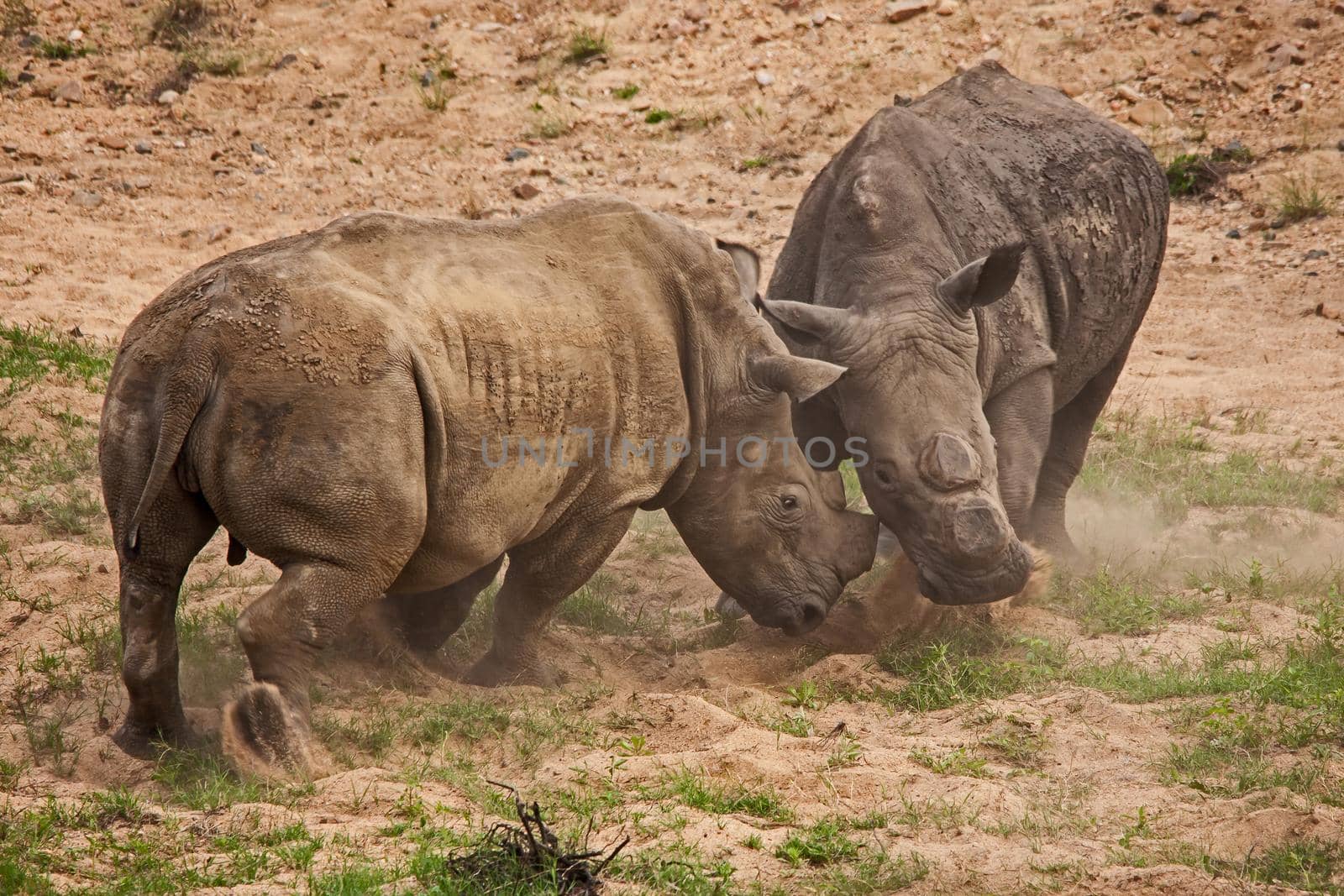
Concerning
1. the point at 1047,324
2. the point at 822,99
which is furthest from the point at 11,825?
the point at 822,99

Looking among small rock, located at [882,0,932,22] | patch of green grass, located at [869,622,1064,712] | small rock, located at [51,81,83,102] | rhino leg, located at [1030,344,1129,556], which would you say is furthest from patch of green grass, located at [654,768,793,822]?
small rock, located at [51,81,83,102]

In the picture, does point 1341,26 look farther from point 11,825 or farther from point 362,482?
point 11,825

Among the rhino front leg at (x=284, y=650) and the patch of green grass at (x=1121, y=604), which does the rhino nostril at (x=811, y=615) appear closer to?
the patch of green grass at (x=1121, y=604)

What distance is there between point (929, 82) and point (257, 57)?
5975mm

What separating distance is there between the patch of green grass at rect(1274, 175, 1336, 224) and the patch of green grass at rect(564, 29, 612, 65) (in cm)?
580

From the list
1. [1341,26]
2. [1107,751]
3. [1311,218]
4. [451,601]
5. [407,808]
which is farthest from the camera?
[1341,26]

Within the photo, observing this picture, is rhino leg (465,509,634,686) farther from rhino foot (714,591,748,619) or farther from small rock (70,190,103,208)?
small rock (70,190,103,208)

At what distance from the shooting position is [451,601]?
233 inches

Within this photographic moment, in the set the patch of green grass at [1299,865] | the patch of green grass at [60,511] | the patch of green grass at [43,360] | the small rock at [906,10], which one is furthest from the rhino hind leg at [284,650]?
the small rock at [906,10]

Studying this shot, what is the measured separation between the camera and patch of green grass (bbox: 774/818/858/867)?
421cm

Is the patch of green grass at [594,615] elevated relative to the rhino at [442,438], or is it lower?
lower

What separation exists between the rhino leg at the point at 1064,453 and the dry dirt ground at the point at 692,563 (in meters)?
0.31

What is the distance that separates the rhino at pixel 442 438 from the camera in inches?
178

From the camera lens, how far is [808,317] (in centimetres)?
626
